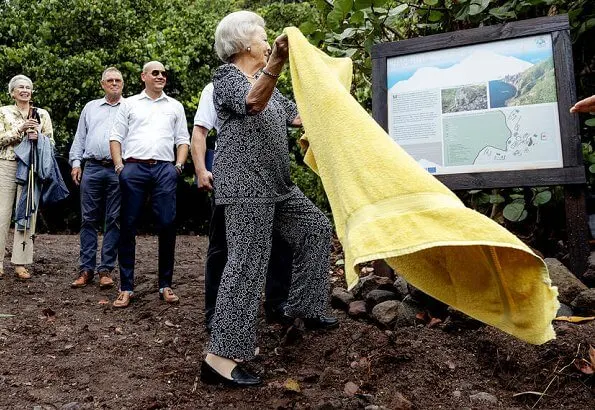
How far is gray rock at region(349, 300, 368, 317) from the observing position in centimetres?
411

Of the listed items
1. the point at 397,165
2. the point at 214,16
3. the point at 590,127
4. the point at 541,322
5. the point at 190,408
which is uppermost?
the point at 214,16

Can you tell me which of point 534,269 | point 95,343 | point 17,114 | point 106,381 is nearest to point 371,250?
point 534,269

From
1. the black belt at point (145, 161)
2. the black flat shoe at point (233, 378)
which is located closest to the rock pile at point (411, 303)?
the black flat shoe at point (233, 378)

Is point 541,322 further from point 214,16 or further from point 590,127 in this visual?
point 214,16

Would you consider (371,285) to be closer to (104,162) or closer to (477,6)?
(477,6)

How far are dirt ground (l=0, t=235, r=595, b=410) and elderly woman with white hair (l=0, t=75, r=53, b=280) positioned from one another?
5.81 feet

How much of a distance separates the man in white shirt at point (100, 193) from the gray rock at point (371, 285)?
8.60ft

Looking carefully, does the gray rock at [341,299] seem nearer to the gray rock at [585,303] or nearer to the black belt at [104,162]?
the gray rock at [585,303]

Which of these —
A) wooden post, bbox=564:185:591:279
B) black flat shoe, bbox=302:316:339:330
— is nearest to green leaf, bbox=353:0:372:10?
wooden post, bbox=564:185:591:279

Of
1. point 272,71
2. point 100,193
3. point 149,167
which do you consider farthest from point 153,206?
point 272,71

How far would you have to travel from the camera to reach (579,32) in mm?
4406

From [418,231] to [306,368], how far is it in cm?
151

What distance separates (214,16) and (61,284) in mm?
6421

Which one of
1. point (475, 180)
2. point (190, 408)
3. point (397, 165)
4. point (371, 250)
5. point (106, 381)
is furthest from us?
point (475, 180)
